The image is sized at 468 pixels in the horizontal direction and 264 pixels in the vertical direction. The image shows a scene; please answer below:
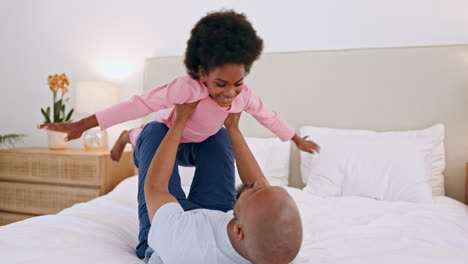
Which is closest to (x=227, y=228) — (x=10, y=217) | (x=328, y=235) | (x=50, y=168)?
(x=328, y=235)

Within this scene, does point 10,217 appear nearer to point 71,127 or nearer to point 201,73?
point 71,127

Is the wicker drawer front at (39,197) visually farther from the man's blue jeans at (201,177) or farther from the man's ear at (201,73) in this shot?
the man's ear at (201,73)

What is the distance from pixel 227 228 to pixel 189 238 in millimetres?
89

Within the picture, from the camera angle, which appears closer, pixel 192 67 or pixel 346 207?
pixel 192 67

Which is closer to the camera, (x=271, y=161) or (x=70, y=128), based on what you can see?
(x=70, y=128)

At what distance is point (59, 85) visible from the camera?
9.36 feet

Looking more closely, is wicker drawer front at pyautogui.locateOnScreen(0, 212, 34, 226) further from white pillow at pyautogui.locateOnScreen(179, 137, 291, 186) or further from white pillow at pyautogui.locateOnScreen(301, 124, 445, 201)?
white pillow at pyautogui.locateOnScreen(301, 124, 445, 201)

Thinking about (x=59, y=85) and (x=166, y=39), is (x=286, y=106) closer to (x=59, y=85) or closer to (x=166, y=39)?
(x=166, y=39)

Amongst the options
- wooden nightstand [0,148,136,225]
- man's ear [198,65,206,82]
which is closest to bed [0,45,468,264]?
wooden nightstand [0,148,136,225]

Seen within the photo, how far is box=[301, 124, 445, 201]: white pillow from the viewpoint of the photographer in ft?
6.38

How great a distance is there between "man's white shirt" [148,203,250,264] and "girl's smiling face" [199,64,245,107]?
0.42 meters

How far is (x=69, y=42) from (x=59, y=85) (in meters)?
0.60

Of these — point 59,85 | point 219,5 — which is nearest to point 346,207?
point 219,5

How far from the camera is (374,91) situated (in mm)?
2402
